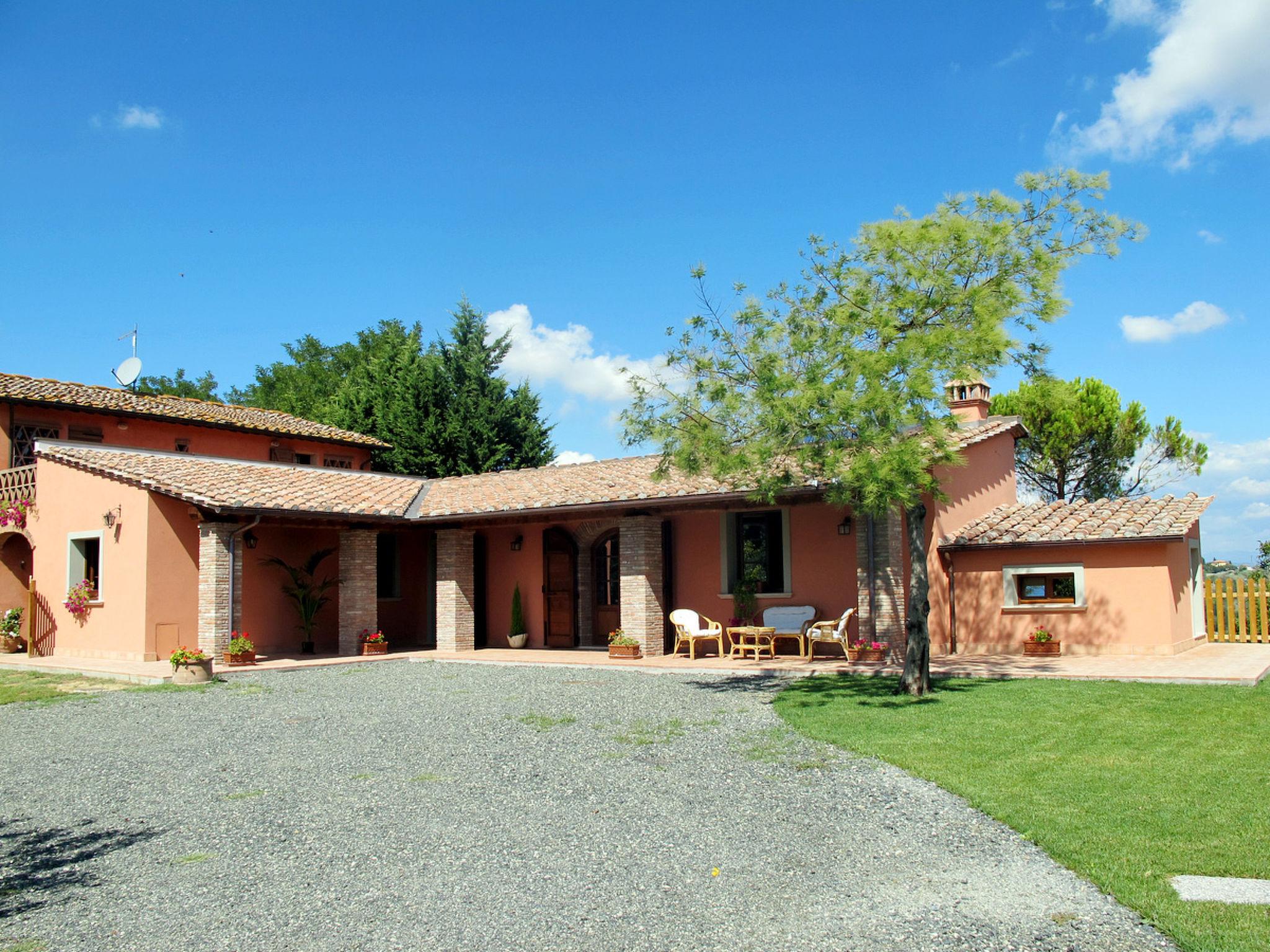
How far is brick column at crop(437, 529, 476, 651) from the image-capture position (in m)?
18.0

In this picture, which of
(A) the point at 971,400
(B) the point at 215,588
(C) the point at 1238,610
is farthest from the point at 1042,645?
(B) the point at 215,588

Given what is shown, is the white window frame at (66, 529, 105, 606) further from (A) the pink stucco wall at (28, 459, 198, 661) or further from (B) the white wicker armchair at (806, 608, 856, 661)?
(B) the white wicker armchair at (806, 608, 856, 661)

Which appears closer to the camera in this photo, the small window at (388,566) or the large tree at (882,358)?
the large tree at (882,358)

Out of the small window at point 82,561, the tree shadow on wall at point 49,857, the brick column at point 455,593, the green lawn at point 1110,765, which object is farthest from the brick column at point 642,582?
the tree shadow on wall at point 49,857

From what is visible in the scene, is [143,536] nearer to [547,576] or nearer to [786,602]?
[547,576]

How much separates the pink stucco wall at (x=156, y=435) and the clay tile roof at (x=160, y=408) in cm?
27

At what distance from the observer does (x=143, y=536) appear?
1511cm

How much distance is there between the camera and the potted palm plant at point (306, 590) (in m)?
17.4

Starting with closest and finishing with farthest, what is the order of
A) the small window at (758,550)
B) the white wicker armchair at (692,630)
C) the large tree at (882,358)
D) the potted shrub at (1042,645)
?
the large tree at (882,358)
the potted shrub at (1042,645)
the white wicker armchair at (692,630)
the small window at (758,550)

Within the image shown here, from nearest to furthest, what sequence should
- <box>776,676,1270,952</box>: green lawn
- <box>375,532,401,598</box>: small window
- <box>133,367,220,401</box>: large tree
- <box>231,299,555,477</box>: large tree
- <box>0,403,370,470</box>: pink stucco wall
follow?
1. <box>776,676,1270,952</box>: green lawn
2. <box>0,403,370,470</box>: pink stucco wall
3. <box>375,532,401,598</box>: small window
4. <box>231,299,555,477</box>: large tree
5. <box>133,367,220,401</box>: large tree

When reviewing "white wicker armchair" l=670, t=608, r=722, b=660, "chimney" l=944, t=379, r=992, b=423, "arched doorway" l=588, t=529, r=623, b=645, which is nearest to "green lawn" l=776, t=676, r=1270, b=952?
"white wicker armchair" l=670, t=608, r=722, b=660

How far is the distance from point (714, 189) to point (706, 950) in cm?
1251

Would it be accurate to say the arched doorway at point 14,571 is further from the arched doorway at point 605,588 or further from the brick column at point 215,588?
the arched doorway at point 605,588

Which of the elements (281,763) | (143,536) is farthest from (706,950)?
(143,536)
